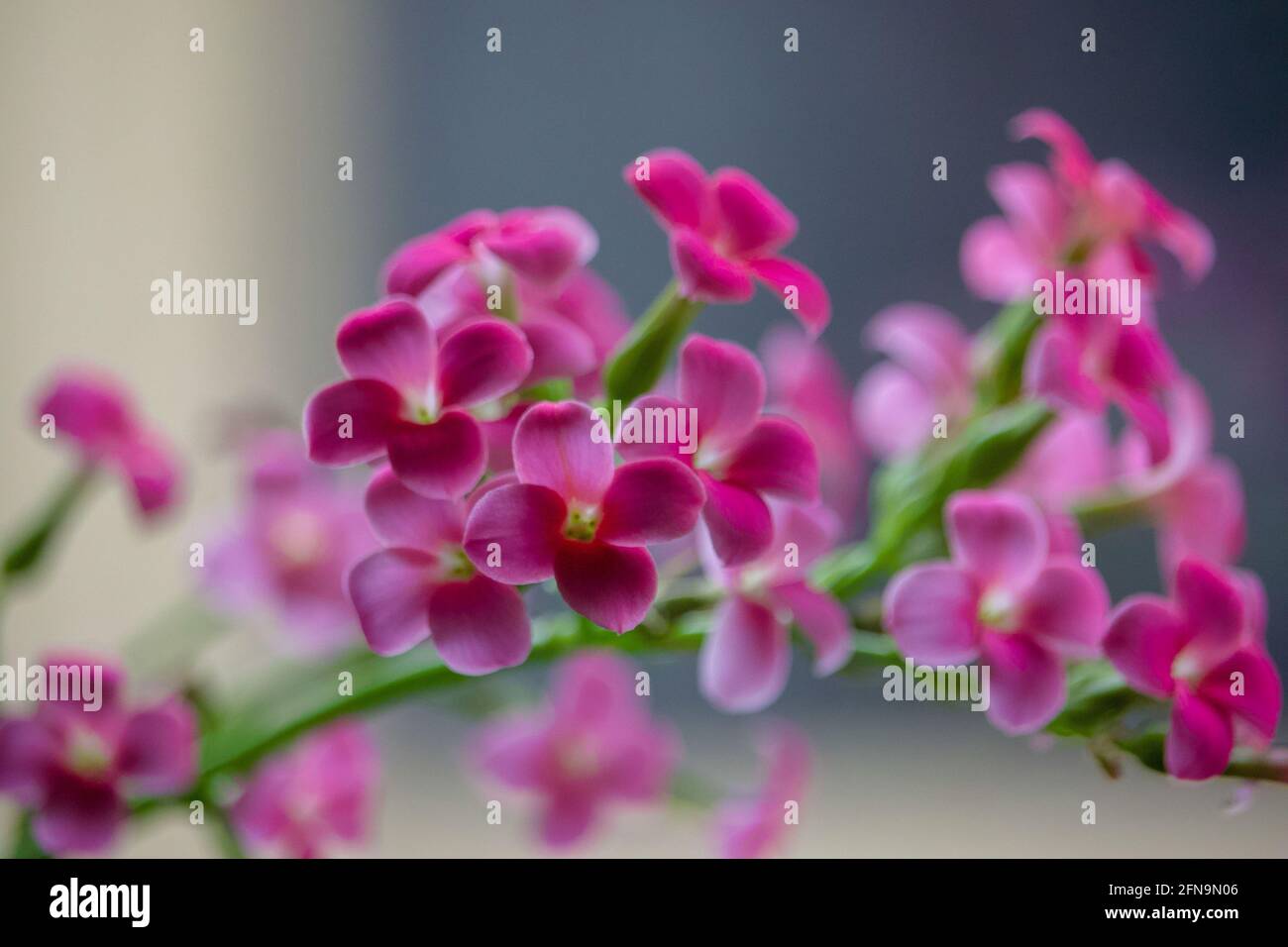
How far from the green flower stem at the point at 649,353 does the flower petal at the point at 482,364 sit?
0.04m

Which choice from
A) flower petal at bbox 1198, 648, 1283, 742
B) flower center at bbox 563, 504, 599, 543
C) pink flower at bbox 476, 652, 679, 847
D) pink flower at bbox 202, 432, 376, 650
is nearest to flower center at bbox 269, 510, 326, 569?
pink flower at bbox 202, 432, 376, 650

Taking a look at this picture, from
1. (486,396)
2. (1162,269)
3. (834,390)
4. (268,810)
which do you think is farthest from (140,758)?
(1162,269)

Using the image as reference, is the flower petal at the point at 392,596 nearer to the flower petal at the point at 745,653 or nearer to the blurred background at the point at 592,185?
the flower petal at the point at 745,653

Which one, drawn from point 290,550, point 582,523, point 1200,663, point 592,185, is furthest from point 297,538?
point 592,185

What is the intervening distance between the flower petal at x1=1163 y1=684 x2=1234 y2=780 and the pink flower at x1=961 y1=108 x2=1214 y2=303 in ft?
0.45

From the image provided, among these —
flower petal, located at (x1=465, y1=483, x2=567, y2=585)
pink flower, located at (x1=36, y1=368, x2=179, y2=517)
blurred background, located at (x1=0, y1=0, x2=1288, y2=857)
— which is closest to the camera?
flower petal, located at (x1=465, y1=483, x2=567, y2=585)

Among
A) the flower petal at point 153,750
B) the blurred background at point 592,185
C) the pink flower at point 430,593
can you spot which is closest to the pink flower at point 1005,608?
the pink flower at point 430,593

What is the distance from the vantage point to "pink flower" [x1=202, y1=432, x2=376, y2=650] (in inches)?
17.6

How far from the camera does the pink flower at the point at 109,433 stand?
0.40 meters

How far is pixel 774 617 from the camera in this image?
0.34m
